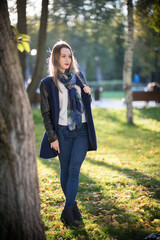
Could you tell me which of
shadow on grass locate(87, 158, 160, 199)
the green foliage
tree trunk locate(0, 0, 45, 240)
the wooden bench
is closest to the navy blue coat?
the green foliage

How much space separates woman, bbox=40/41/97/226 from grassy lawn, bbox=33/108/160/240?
33cm

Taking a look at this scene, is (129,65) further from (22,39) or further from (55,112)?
(22,39)

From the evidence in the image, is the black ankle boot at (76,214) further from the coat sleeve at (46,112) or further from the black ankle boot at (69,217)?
the coat sleeve at (46,112)

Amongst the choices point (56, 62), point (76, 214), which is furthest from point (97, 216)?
point (56, 62)

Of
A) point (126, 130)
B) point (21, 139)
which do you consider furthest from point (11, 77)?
point (126, 130)

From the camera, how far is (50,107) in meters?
3.37

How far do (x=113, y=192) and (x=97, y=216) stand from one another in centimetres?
102

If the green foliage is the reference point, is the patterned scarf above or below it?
below

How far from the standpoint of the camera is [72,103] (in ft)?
10.9

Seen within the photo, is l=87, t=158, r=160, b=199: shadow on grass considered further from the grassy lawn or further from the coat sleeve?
the coat sleeve

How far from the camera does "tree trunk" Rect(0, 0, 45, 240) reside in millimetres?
2402

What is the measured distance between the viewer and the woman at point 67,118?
3307 mm

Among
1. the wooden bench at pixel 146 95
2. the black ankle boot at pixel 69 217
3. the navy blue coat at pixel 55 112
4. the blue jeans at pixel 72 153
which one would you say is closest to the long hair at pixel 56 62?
the navy blue coat at pixel 55 112

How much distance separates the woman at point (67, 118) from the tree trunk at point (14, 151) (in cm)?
77
